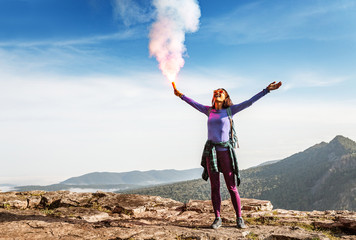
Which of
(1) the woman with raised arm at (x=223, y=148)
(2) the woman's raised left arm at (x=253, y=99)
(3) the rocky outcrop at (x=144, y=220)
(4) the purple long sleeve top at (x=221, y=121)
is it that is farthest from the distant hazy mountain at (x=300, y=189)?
(2) the woman's raised left arm at (x=253, y=99)

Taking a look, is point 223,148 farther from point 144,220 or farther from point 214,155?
point 144,220

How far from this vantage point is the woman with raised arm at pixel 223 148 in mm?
8297

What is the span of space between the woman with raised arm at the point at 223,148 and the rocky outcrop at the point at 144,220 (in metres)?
0.95

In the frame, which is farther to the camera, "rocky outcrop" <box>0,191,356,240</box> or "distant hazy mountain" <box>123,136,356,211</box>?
"distant hazy mountain" <box>123,136,356,211</box>

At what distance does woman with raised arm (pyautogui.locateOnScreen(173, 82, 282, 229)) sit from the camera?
8.30 meters

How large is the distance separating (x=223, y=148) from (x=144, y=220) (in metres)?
4.46

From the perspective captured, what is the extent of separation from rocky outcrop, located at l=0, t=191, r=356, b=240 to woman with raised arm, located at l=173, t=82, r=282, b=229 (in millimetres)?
951

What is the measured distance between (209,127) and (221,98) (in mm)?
977

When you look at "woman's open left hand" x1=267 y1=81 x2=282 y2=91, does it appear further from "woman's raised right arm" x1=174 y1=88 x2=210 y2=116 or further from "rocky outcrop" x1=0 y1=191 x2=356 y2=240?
"rocky outcrop" x1=0 y1=191 x2=356 y2=240

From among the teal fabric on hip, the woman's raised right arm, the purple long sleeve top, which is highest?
the woman's raised right arm

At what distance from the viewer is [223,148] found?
8320 mm

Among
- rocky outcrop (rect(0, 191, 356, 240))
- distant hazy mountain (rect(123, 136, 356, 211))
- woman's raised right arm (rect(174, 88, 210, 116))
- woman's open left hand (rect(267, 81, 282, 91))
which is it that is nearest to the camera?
rocky outcrop (rect(0, 191, 356, 240))

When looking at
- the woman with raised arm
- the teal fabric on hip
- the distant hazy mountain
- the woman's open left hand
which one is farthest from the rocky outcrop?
the distant hazy mountain

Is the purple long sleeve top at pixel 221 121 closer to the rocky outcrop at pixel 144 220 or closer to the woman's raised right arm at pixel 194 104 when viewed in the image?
the woman's raised right arm at pixel 194 104
